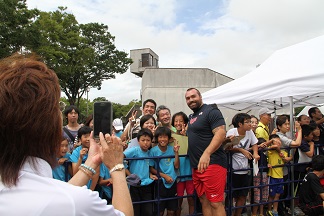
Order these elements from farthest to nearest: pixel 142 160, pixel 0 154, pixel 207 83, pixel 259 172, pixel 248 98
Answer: pixel 207 83 → pixel 248 98 → pixel 259 172 → pixel 142 160 → pixel 0 154

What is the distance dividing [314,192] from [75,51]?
17946 millimetres

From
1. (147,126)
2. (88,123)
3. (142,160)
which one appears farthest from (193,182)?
(88,123)

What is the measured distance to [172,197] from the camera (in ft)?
11.5

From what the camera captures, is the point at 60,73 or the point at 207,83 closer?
the point at 60,73

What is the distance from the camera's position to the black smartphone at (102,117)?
5.15ft

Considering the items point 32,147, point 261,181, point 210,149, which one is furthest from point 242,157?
point 32,147

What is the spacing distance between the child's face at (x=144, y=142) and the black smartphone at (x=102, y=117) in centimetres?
195

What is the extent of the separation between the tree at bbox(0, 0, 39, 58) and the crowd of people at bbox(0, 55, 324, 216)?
11.3 metres

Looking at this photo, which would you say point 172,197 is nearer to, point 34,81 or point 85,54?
point 34,81

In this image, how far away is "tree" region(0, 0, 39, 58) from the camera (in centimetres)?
1316

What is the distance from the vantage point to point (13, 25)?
542 inches

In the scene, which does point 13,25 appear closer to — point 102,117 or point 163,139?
point 163,139

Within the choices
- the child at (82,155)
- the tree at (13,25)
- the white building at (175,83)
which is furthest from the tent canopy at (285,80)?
the white building at (175,83)

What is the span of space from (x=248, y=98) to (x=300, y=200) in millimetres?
1771
